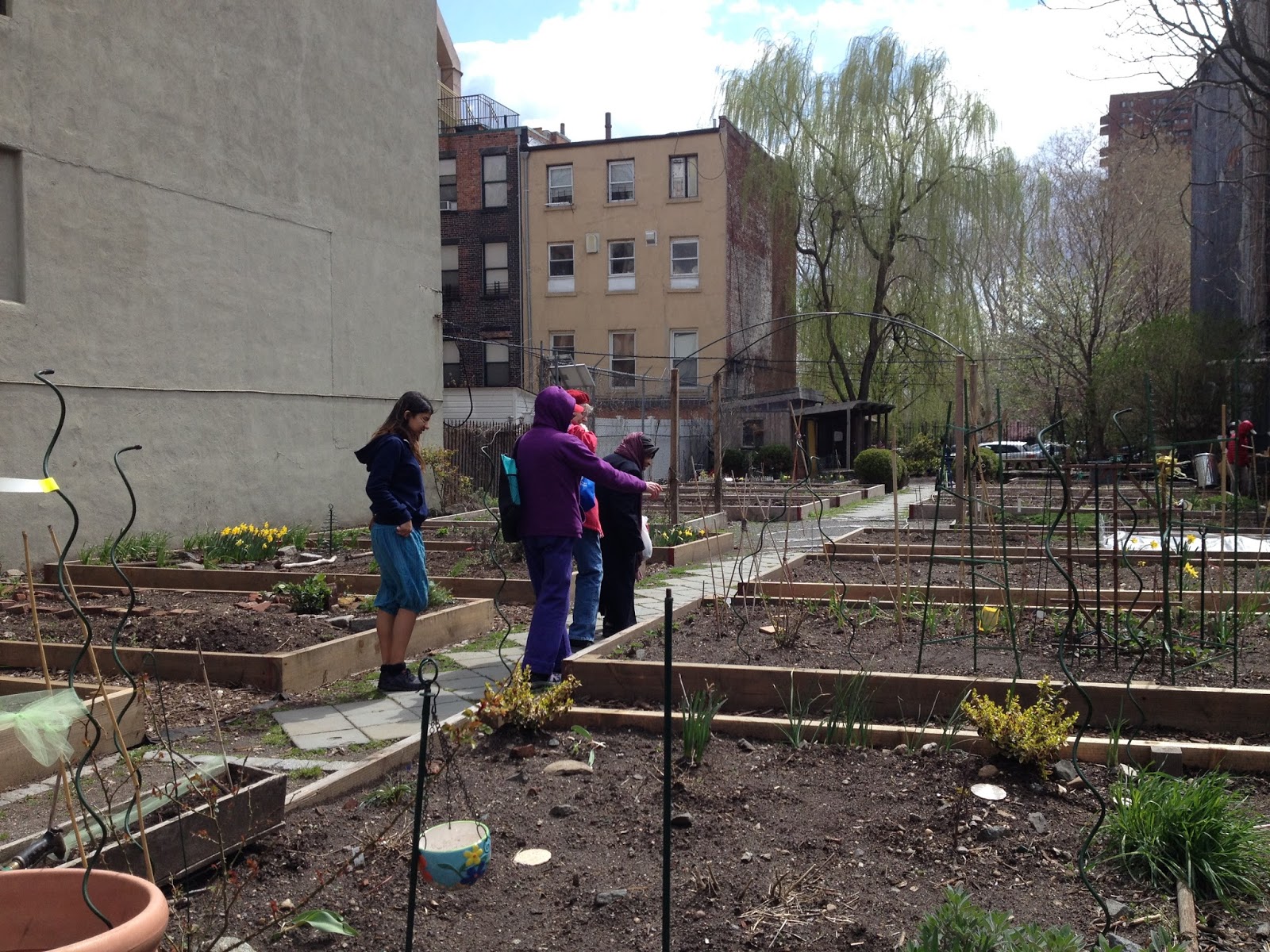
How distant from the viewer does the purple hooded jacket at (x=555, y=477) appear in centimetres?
600

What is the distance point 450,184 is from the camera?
3816 cm

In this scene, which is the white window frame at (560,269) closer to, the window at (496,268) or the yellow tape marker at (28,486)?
the window at (496,268)

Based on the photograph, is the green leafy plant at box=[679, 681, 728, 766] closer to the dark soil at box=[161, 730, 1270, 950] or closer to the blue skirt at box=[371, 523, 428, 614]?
the dark soil at box=[161, 730, 1270, 950]

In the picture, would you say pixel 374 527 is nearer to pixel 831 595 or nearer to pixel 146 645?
pixel 146 645

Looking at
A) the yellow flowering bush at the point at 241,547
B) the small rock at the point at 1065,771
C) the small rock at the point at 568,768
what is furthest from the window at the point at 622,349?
the small rock at the point at 1065,771

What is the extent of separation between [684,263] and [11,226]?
28.1 m

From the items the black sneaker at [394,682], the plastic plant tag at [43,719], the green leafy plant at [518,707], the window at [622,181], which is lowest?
the black sneaker at [394,682]

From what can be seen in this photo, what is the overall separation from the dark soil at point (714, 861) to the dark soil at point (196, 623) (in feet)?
10.3

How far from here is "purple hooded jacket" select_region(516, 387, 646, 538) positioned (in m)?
6.00

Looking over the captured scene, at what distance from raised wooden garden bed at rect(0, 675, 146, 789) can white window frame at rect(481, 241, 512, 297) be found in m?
33.0

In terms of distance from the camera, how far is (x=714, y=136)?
1425 inches

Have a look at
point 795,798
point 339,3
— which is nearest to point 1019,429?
point 339,3

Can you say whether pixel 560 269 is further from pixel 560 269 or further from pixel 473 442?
pixel 473 442

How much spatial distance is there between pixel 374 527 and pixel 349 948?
139 inches
